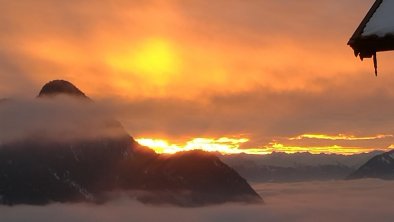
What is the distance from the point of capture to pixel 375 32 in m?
9.47

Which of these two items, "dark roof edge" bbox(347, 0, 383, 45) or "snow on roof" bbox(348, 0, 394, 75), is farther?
"dark roof edge" bbox(347, 0, 383, 45)

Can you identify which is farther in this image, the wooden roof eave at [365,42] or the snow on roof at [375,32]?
the wooden roof eave at [365,42]

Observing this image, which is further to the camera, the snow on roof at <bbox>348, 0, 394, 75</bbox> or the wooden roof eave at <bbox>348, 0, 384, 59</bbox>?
the wooden roof eave at <bbox>348, 0, 384, 59</bbox>

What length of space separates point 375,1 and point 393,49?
0.92m

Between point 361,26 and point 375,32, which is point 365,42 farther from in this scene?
point 375,32

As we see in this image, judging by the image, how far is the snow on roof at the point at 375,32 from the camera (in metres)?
9.42

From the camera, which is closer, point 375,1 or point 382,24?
point 382,24

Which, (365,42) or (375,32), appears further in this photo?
(365,42)

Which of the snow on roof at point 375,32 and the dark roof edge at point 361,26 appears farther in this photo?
the dark roof edge at point 361,26

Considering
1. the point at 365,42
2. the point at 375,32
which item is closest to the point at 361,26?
the point at 365,42

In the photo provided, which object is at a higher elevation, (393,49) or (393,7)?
(393,7)

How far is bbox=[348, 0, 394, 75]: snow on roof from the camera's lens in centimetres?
942

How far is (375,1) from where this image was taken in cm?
1022

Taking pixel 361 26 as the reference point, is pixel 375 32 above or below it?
Answer: below
